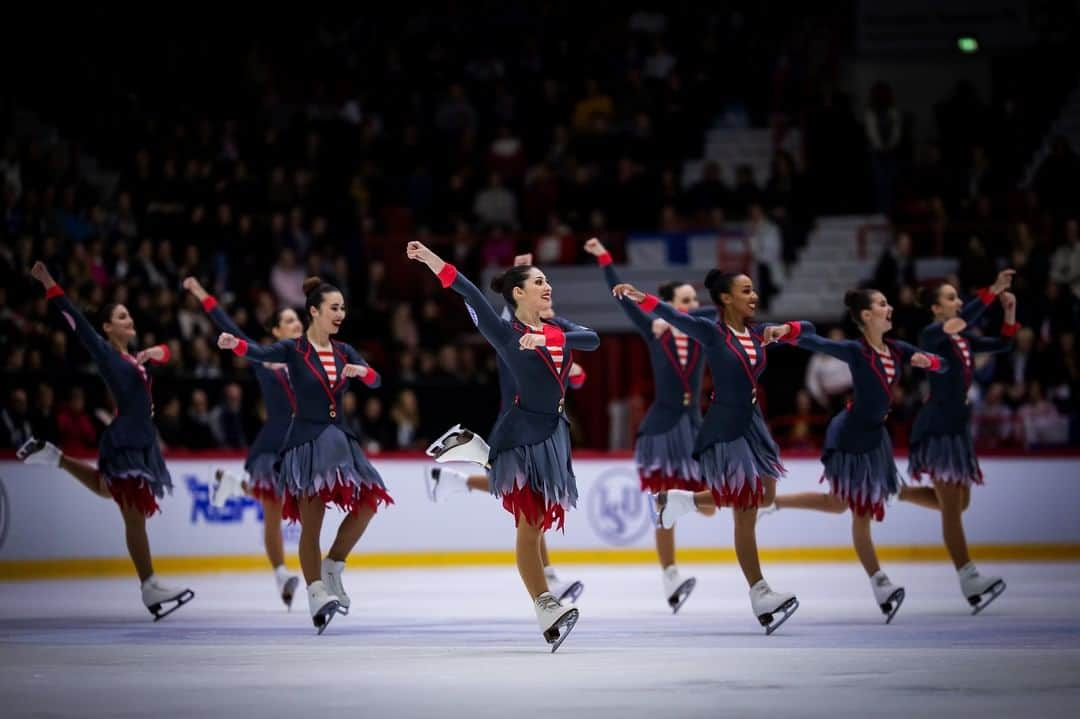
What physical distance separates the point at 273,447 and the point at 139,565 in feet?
3.55

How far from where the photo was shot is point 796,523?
1361 cm

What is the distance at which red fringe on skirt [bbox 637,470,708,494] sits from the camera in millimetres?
9992

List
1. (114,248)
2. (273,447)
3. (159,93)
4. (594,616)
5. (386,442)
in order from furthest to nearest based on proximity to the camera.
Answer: (159,93) < (114,248) < (386,442) < (273,447) < (594,616)

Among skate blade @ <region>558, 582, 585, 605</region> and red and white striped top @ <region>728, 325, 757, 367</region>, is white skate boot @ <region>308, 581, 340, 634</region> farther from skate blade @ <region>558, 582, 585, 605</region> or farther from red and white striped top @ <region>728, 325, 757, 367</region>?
red and white striped top @ <region>728, 325, 757, 367</region>

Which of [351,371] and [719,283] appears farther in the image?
[351,371]

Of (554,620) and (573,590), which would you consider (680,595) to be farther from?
(554,620)

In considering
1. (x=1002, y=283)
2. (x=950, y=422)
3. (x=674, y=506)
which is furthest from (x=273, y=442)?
(x=1002, y=283)

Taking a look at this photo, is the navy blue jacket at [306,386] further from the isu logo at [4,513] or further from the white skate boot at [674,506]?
the isu logo at [4,513]

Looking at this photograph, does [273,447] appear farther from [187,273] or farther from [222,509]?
[187,273]

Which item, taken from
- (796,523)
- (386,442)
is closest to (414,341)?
(386,442)

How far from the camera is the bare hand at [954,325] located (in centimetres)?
945

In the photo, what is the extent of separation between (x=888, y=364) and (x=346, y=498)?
3012 mm

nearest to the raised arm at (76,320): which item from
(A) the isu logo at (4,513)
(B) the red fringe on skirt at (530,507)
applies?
(B) the red fringe on skirt at (530,507)

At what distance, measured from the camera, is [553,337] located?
7.40 meters
